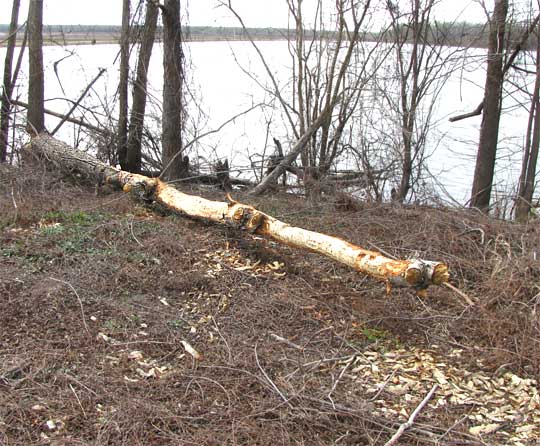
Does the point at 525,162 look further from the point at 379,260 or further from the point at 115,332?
the point at 115,332

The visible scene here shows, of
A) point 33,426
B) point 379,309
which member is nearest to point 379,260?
point 379,309

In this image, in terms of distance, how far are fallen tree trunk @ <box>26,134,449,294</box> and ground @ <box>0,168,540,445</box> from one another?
0.23m

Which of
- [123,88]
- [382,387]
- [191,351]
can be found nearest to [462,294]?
[382,387]

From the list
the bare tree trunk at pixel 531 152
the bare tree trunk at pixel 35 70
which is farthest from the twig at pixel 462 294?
the bare tree trunk at pixel 35 70

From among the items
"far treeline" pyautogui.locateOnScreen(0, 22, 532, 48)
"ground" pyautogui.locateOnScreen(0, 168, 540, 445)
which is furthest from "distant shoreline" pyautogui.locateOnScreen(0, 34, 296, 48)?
"ground" pyautogui.locateOnScreen(0, 168, 540, 445)

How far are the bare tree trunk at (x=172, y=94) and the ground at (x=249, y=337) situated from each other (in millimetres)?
2583

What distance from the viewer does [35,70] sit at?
9.45 m

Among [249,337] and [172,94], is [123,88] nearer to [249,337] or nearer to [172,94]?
[172,94]

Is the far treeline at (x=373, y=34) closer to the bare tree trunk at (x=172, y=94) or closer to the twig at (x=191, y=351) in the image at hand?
the bare tree trunk at (x=172, y=94)

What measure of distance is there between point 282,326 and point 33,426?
1.88 metres

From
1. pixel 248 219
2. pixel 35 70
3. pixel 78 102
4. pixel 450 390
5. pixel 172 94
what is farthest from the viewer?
pixel 78 102

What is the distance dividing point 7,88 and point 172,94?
11.4 feet

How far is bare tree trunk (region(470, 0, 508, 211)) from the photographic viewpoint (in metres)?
9.45

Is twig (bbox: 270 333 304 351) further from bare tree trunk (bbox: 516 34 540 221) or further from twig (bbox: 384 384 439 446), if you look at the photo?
bare tree trunk (bbox: 516 34 540 221)
